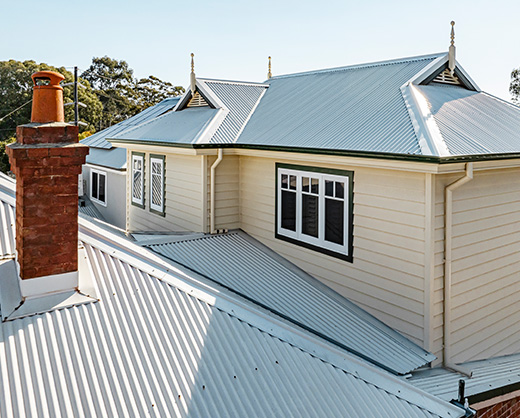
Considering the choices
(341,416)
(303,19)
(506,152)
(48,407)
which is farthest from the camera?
(303,19)

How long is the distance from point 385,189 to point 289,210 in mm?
2507

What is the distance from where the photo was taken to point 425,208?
24.4ft

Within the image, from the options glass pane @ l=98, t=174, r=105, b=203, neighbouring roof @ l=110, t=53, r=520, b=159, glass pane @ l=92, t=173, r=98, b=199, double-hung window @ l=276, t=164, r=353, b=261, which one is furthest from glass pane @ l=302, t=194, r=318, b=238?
glass pane @ l=92, t=173, r=98, b=199

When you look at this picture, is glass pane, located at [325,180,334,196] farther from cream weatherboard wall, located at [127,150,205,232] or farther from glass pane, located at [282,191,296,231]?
cream weatherboard wall, located at [127,150,205,232]

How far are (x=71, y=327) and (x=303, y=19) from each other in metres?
15.5

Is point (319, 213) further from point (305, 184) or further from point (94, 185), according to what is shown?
point (94, 185)

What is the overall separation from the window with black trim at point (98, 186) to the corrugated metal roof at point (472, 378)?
15874 millimetres

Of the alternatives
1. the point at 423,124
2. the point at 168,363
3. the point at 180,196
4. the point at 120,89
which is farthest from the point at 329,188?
the point at 120,89

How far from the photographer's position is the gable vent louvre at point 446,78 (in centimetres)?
1011

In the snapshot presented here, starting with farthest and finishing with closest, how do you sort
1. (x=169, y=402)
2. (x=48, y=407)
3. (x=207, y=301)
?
1. (x=207, y=301)
2. (x=169, y=402)
3. (x=48, y=407)

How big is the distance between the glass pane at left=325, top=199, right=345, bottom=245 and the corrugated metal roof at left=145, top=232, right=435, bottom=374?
0.97 meters

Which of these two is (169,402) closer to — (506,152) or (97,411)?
(97,411)

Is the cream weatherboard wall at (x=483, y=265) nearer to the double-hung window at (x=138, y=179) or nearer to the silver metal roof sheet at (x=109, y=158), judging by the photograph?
the double-hung window at (x=138, y=179)

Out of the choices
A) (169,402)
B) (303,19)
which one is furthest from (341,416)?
(303,19)
